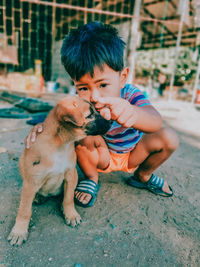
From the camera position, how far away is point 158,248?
1371mm

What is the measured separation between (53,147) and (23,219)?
1.61 ft

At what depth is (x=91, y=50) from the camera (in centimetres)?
161

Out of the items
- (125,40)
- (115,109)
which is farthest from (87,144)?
(125,40)

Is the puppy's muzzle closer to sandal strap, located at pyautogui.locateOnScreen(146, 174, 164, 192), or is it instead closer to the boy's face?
the boy's face

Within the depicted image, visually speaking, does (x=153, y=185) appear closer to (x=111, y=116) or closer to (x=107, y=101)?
(x=111, y=116)

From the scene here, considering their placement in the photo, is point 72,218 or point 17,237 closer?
point 17,237

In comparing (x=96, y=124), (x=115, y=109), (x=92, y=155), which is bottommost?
(x=92, y=155)

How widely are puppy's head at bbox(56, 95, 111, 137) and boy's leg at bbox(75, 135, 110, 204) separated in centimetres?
51

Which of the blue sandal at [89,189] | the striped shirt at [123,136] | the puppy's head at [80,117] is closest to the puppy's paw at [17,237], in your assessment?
the blue sandal at [89,189]

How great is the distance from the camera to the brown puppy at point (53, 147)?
4.29 feet

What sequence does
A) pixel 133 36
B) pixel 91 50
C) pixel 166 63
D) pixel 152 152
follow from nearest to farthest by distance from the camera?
pixel 91 50 < pixel 152 152 < pixel 133 36 < pixel 166 63

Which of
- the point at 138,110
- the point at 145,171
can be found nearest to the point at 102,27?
the point at 138,110

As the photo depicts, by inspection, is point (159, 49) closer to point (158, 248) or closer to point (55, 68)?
point (55, 68)

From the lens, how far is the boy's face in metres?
1.56
